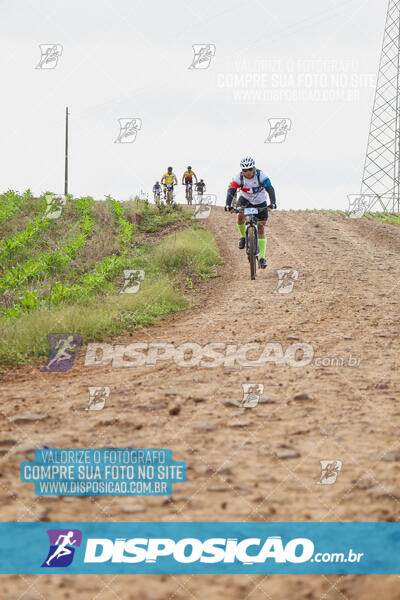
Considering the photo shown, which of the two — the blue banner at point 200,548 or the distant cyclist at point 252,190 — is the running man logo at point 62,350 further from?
the distant cyclist at point 252,190

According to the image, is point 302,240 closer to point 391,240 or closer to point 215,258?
point 391,240

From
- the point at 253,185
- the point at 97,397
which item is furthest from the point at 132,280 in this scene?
the point at 97,397

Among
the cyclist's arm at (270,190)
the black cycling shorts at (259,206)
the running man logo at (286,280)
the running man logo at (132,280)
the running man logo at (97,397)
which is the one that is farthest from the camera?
the black cycling shorts at (259,206)

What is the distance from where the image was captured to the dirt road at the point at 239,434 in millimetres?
2600

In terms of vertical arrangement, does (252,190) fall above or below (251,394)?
above

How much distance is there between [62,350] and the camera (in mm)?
7453

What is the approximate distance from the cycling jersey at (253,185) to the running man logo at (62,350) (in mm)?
5186

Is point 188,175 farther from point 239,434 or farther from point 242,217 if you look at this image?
point 239,434

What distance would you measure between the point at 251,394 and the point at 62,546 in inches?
99.8

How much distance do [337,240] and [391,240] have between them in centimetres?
170

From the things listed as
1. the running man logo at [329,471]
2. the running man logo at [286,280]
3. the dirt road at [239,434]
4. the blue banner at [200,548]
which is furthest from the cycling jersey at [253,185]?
the blue banner at [200,548]

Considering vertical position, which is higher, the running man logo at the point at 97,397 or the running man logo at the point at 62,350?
the running man logo at the point at 97,397

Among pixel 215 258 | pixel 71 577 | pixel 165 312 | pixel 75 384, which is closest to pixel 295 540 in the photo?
pixel 71 577

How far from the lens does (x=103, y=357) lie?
23.8ft
